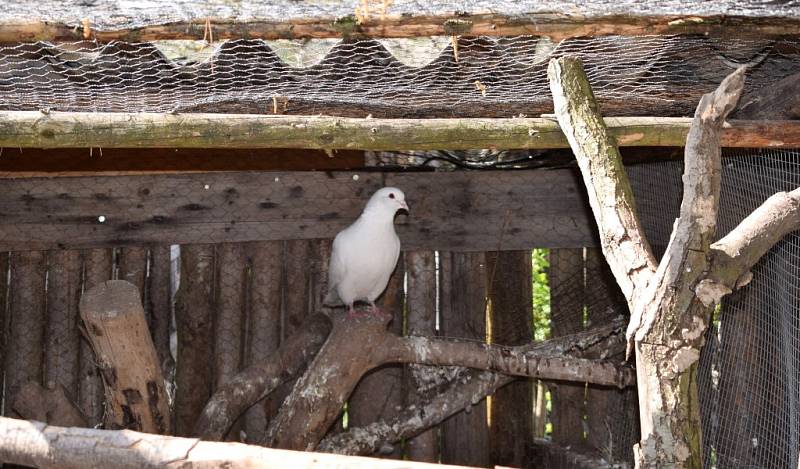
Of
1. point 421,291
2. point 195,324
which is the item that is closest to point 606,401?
point 421,291

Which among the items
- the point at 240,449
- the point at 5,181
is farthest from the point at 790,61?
the point at 5,181

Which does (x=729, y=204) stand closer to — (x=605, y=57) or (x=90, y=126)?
(x=605, y=57)

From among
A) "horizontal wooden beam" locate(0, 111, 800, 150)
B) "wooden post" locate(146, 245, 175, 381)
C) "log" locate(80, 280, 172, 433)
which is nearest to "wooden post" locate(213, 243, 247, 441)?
"wooden post" locate(146, 245, 175, 381)

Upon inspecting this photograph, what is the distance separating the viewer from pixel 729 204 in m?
4.15

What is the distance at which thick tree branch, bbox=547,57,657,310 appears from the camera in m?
Result: 2.57

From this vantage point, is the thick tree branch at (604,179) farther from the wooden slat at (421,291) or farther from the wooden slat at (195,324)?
the wooden slat at (195,324)

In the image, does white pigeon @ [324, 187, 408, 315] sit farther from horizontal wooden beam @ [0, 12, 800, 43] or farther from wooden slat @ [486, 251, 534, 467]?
horizontal wooden beam @ [0, 12, 800, 43]

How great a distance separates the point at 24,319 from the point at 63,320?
8.1 inches

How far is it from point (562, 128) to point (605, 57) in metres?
0.38

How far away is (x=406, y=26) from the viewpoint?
275cm

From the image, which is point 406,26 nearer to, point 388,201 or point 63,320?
point 388,201

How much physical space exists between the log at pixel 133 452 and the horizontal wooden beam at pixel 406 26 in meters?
1.18

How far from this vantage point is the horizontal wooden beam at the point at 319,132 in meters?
3.11

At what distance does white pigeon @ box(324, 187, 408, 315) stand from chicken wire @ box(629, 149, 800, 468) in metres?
1.52
